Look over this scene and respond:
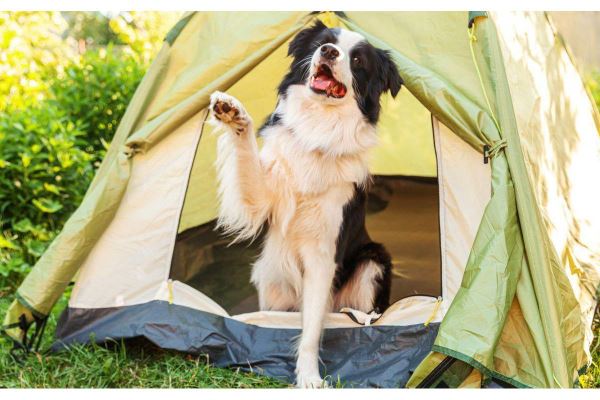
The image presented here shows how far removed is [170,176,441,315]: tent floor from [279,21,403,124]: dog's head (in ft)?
3.49

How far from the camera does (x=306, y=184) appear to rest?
114 inches

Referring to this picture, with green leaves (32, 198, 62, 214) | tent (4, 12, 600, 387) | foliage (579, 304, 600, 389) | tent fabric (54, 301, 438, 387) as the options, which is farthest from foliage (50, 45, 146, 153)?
foliage (579, 304, 600, 389)

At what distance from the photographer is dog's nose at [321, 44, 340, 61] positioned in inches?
104

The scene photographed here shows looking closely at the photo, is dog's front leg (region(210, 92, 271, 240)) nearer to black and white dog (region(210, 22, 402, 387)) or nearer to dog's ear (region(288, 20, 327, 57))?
black and white dog (region(210, 22, 402, 387))

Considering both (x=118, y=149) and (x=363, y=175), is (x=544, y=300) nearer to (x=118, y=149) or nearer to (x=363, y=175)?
(x=363, y=175)

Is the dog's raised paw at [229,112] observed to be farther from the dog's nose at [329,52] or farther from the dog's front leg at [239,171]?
the dog's nose at [329,52]

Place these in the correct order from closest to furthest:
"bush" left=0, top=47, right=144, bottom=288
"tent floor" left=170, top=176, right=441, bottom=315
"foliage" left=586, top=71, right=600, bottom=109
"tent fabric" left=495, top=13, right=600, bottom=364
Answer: "tent fabric" left=495, top=13, right=600, bottom=364, "tent floor" left=170, top=176, right=441, bottom=315, "bush" left=0, top=47, right=144, bottom=288, "foliage" left=586, top=71, right=600, bottom=109

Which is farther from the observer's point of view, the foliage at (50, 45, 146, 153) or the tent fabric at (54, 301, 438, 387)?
the foliage at (50, 45, 146, 153)

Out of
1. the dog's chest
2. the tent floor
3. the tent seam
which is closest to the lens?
the tent seam

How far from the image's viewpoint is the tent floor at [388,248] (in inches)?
139

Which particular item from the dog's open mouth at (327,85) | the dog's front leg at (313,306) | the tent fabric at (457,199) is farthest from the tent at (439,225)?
the dog's open mouth at (327,85)

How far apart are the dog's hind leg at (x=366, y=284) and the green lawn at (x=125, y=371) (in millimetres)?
555
